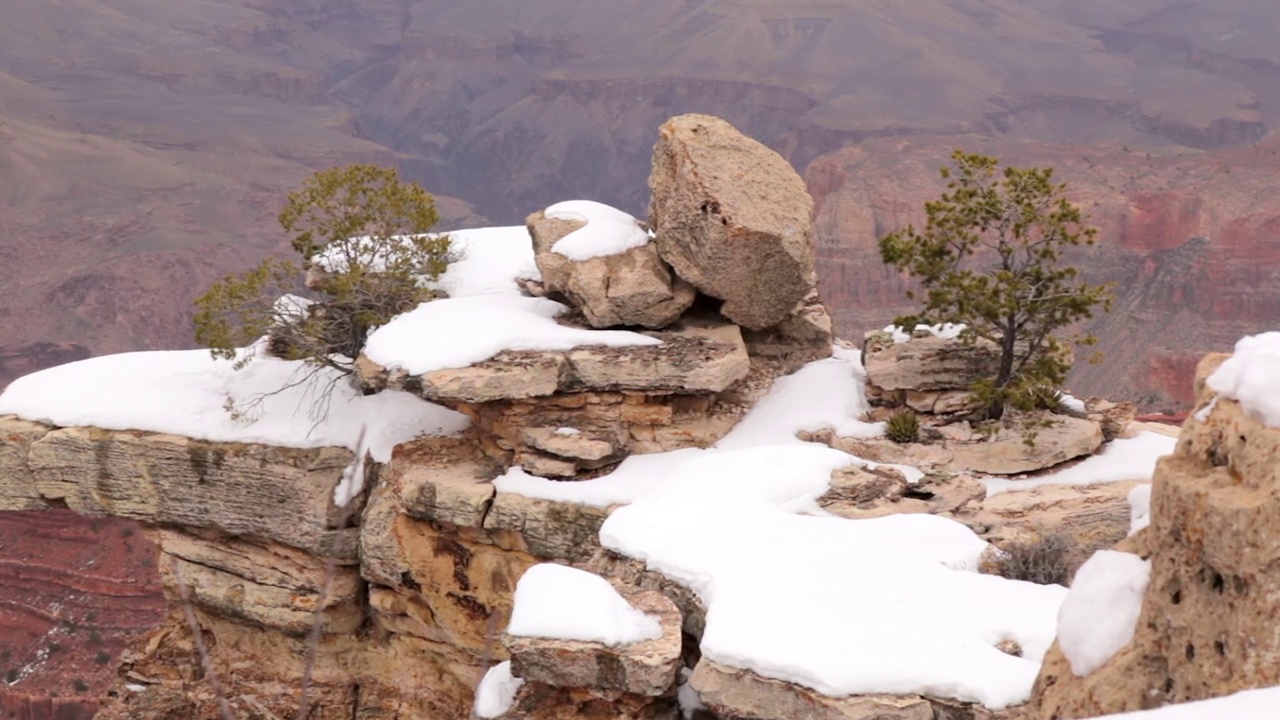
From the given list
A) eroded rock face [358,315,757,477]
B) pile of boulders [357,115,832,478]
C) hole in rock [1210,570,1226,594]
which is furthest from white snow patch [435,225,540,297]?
hole in rock [1210,570,1226,594]

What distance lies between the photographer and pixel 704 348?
1770cm

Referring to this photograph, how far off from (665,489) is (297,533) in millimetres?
6823

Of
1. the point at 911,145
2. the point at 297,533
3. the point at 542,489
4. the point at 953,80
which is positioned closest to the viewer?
the point at 542,489

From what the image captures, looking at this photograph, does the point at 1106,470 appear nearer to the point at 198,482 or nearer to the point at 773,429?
the point at 773,429

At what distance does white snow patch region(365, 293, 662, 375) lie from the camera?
56.3 feet

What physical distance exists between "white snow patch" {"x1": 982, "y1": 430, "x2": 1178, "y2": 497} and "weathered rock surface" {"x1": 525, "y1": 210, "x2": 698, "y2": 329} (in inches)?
196

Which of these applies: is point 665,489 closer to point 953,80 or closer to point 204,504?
point 204,504

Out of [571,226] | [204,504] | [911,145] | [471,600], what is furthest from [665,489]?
[911,145]

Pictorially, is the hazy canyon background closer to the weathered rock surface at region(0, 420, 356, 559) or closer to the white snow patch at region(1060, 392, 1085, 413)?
the weathered rock surface at region(0, 420, 356, 559)

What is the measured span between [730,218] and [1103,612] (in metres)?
12.3

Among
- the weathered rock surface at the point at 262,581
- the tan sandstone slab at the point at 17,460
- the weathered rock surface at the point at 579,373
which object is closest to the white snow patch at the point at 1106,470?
the weathered rock surface at the point at 579,373

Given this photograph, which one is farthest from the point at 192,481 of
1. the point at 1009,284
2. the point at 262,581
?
the point at 1009,284

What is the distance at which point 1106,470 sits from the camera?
55.0 ft

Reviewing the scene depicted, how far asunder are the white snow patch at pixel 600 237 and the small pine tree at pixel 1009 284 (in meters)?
3.73
